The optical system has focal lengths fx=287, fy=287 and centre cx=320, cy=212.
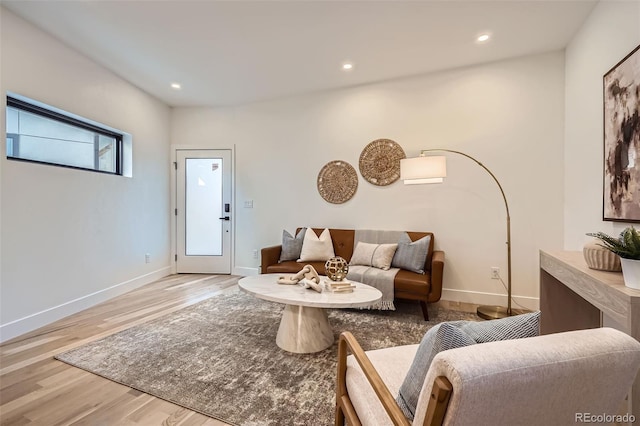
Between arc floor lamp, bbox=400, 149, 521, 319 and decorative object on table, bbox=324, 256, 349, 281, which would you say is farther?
arc floor lamp, bbox=400, 149, 521, 319

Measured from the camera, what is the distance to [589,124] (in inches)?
98.3

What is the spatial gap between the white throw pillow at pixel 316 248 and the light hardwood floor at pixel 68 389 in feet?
5.68

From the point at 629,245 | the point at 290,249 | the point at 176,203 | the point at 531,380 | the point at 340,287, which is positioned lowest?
the point at 340,287

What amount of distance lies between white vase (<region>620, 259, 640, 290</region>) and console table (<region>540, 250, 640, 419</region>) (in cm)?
3

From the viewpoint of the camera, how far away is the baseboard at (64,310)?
2.45 meters

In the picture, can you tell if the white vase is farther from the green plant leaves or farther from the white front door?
the white front door

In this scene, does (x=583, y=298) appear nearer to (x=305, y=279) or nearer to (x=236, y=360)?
(x=305, y=279)

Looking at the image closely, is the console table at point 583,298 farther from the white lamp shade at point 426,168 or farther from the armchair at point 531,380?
the white lamp shade at point 426,168

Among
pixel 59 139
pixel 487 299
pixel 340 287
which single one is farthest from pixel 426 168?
pixel 59 139

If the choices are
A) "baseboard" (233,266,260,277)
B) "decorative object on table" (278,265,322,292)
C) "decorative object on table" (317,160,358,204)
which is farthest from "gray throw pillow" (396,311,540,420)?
"baseboard" (233,266,260,277)

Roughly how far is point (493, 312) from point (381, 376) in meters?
2.43

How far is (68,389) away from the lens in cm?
176

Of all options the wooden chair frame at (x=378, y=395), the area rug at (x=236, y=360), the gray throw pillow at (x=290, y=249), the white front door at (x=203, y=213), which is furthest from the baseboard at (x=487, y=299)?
the white front door at (x=203, y=213)

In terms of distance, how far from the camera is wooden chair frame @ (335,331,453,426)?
1.98ft
